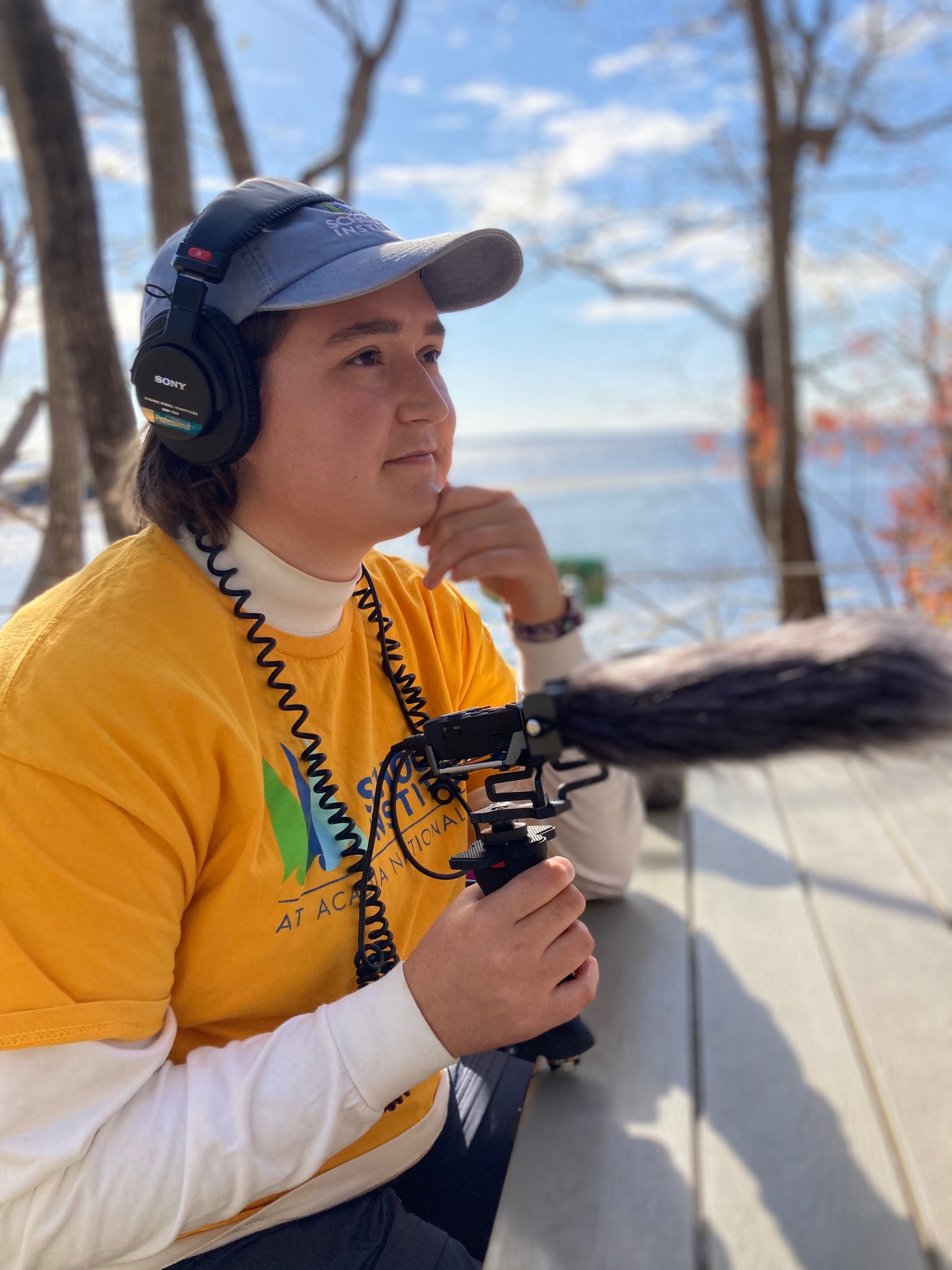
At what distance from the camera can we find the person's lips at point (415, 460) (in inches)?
44.2

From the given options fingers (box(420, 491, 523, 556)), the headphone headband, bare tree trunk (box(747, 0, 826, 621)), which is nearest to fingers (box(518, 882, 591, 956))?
fingers (box(420, 491, 523, 556))

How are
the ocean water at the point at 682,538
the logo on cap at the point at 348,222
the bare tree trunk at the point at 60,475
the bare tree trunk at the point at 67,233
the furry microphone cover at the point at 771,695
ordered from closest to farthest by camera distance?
the furry microphone cover at the point at 771,695 → the logo on cap at the point at 348,222 → the bare tree trunk at the point at 67,233 → the bare tree trunk at the point at 60,475 → the ocean water at the point at 682,538

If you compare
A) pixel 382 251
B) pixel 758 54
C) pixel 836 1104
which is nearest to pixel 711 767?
pixel 382 251

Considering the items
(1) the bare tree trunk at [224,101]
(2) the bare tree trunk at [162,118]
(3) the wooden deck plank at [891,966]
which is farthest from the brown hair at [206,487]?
(1) the bare tree trunk at [224,101]

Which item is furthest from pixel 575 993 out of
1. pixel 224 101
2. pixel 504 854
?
pixel 224 101

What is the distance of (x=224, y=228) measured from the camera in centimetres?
104

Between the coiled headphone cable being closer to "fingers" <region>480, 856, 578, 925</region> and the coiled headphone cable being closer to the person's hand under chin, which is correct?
"fingers" <region>480, 856, 578, 925</region>

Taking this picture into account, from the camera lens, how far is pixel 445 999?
0.88m

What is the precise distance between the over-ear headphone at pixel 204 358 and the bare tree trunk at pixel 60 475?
1812mm

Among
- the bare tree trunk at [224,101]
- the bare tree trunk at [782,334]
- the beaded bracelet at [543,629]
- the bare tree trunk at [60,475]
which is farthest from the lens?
the bare tree trunk at [782,334]

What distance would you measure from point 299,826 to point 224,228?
2.24 ft

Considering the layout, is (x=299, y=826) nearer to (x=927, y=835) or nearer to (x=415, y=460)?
(x=415, y=460)

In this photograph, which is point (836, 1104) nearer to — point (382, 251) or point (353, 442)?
point (353, 442)

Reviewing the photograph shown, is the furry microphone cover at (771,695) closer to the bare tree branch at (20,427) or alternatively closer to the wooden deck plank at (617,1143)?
the wooden deck plank at (617,1143)
